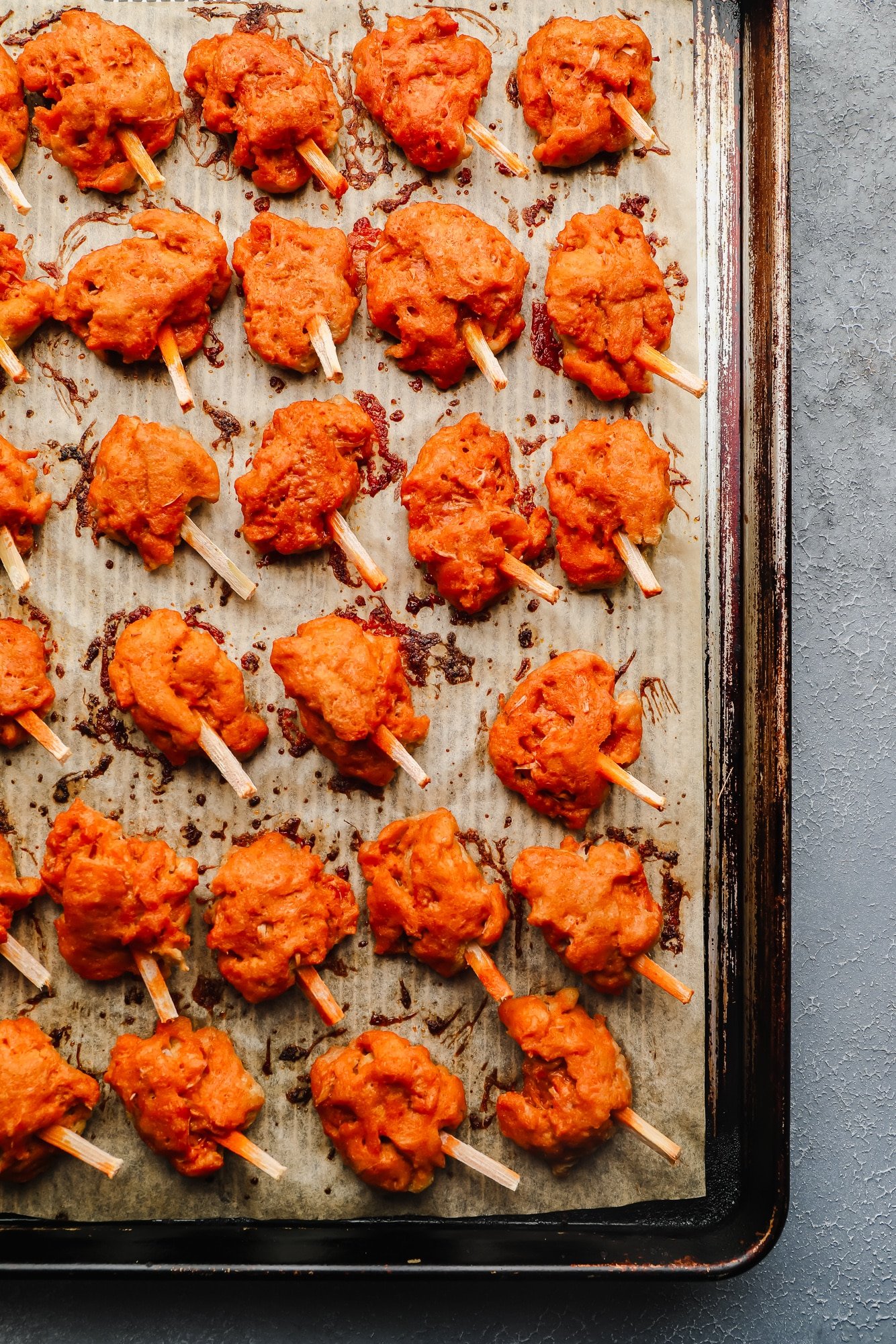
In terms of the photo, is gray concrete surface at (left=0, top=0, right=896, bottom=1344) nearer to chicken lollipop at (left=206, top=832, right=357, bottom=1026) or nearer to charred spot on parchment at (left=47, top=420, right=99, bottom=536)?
chicken lollipop at (left=206, top=832, right=357, bottom=1026)

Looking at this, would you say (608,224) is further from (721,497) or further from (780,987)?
(780,987)

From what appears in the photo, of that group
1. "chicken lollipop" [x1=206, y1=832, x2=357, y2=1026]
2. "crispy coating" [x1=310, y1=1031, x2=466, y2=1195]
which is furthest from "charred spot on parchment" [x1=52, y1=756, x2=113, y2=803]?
"crispy coating" [x1=310, y1=1031, x2=466, y2=1195]

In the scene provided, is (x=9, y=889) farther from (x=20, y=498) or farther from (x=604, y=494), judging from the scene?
(x=604, y=494)

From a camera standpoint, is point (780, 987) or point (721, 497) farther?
point (721, 497)

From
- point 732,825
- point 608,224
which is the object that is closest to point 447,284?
point 608,224

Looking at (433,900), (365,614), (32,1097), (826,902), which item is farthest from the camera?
(826,902)

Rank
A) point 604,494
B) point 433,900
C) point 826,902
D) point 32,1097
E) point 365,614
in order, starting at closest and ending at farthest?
point 32,1097 < point 433,900 < point 604,494 < point 365,614 < point 826,902

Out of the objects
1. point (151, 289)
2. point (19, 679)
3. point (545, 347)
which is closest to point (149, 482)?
point (151, 289)
